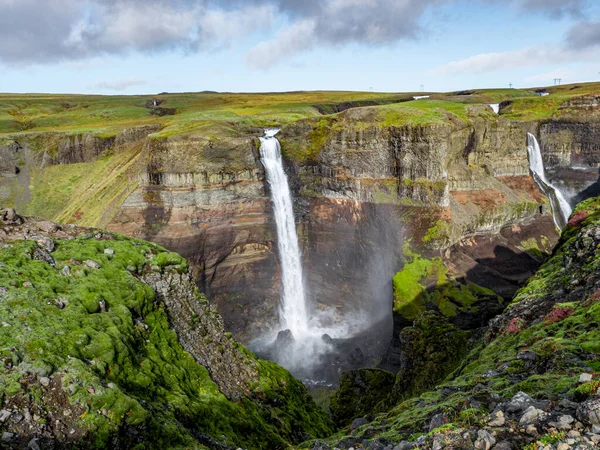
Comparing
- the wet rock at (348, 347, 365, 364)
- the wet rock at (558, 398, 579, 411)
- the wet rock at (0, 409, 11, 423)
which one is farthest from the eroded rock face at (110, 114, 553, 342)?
the wet rock at (0, 409, 11, 423)

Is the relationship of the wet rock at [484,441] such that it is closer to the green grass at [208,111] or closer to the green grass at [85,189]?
the green grass at [208,111]

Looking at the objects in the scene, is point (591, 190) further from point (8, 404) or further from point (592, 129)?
point (8, 404)

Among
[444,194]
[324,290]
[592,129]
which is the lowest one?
[324,290]

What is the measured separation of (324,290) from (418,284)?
1432cm

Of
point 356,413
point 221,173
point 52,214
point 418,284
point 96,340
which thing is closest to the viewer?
point 96,340

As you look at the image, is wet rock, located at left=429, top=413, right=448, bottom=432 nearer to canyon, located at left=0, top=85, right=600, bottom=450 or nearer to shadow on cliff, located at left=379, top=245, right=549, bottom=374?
canyon, located at left=0, top=85, right=600, bottom=450

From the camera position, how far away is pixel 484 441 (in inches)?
258

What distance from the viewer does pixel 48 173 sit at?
72.5 metres

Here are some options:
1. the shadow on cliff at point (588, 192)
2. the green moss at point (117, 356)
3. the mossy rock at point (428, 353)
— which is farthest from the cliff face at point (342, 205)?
the green moss at point (117, 356)

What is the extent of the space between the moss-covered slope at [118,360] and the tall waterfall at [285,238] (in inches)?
1272

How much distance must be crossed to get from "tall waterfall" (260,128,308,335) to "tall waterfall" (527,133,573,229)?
34028 mm

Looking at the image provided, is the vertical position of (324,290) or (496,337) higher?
(496,337)

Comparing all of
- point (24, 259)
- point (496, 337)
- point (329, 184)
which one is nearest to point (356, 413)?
point (496, 337)

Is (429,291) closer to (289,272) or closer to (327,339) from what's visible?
(327,339)
